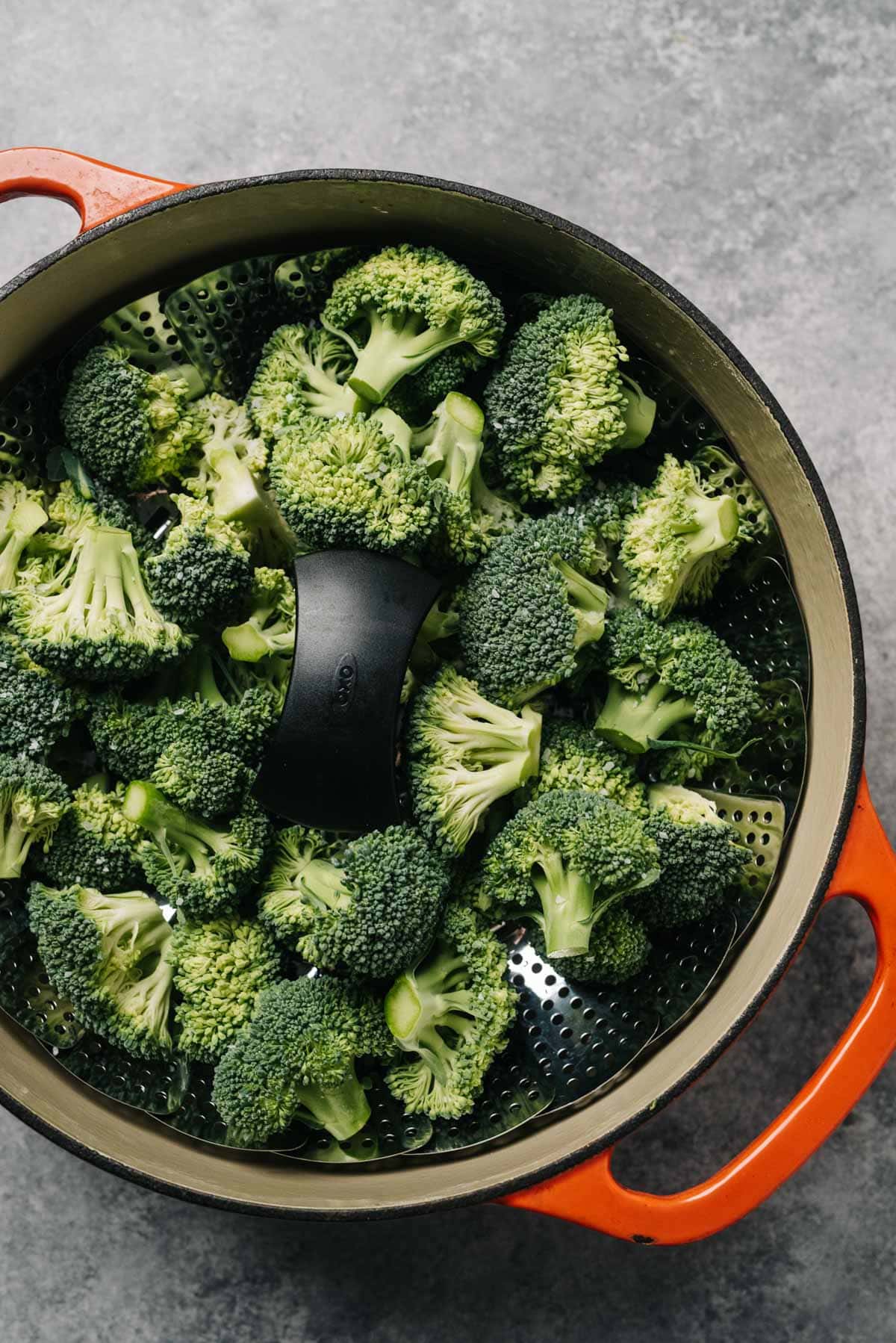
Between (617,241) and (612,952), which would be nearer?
(612,952)

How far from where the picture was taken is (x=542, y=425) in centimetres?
169

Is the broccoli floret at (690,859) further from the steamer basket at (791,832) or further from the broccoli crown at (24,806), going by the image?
the broccoli crown at (24,806)

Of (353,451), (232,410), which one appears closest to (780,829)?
(353,451)

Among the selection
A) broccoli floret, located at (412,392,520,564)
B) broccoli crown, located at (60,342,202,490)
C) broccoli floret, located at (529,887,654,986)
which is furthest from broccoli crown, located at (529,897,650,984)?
broccoli crown, located at (60,342,202,490)

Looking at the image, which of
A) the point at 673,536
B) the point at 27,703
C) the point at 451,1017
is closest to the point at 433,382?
the point at 673,536

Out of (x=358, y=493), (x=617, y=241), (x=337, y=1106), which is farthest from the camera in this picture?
(x=617, y=241)

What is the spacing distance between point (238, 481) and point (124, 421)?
20 cm

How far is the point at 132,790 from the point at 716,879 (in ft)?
3.14

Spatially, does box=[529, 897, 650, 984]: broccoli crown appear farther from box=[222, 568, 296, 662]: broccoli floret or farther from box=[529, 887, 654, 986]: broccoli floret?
box=[222, 568, 296, 662]: broccoli floret

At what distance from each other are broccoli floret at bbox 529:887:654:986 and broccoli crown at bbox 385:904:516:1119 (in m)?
0.11

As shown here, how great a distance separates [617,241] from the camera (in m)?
1.98

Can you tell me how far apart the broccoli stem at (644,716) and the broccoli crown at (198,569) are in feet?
2.12

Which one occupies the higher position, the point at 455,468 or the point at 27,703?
the point at 455,468

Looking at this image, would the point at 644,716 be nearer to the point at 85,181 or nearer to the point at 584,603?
the point at 584,603
